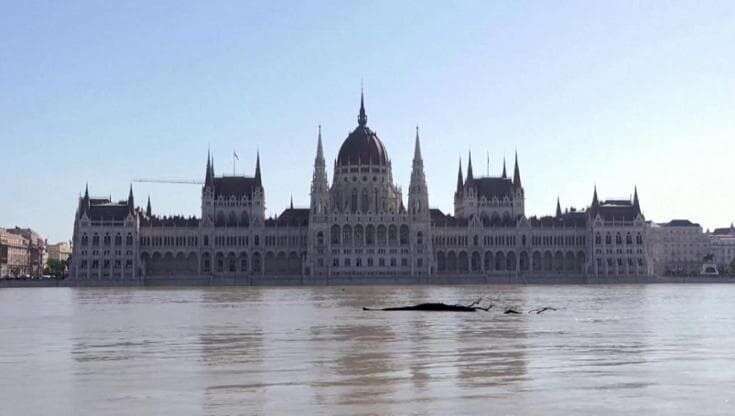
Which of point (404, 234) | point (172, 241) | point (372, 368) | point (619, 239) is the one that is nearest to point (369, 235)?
point (404, 234)

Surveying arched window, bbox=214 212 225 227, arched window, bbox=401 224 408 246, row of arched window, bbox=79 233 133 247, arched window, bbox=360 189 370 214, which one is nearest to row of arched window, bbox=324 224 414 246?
arched window, bbox=401 224 408 246

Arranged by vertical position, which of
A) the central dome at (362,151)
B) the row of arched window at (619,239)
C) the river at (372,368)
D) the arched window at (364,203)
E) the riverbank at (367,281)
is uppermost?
the central dome at (362,151)

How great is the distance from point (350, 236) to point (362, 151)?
67.7 ft

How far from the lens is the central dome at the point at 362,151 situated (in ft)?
635

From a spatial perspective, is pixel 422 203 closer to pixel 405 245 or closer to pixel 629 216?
pixel 405 245

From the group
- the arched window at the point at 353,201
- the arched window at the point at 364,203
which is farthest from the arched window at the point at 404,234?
the arched window at the point at 353,201

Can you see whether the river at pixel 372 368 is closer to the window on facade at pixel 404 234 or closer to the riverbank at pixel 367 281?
the riverbank at pixel 367 281

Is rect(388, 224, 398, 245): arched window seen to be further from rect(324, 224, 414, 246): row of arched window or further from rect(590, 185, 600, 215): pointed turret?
rect(590, 185, 600, 215): pointed turret

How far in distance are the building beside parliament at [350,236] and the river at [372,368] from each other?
134 meters

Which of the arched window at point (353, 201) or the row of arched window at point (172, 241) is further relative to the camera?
the arched window at point (353, 201)

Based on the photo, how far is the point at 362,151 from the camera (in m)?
195

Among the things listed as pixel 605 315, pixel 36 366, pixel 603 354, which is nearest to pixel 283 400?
pixel 36 366

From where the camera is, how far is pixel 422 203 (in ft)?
614

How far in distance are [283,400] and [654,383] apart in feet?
27.4
